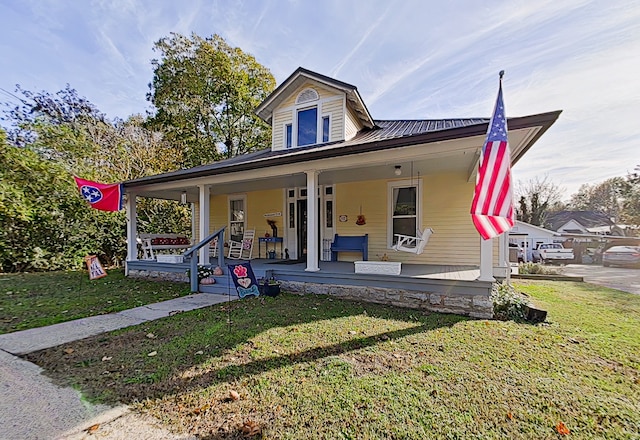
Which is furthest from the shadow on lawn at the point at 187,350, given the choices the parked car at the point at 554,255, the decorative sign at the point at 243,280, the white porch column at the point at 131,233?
the parked car at the point at 554,255

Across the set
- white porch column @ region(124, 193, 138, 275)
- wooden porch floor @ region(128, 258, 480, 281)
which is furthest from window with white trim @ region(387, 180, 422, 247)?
white porch column @ region(124, 193, 138, 275)

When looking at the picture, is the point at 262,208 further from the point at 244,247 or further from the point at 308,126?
the point at 308,126

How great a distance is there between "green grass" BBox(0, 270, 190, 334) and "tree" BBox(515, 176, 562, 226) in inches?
1078

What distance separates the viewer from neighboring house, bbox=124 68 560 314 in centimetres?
621

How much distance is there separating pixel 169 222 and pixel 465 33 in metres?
13.7

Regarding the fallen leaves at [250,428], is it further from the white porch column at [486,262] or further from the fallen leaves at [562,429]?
the white porch column at [486,262]

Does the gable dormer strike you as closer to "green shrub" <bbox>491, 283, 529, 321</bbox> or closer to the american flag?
the american flag

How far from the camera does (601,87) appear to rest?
6535 mm

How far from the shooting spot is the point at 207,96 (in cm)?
1941

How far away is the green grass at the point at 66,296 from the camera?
4945 mm

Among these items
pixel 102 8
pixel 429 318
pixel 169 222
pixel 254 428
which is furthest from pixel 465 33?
pixel 169 222

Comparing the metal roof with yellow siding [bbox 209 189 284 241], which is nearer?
the metal roof

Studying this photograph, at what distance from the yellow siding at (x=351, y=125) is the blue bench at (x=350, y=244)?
2.74 metres

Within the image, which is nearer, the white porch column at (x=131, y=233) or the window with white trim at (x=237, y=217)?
the white porch column at (x=131, y=233)
